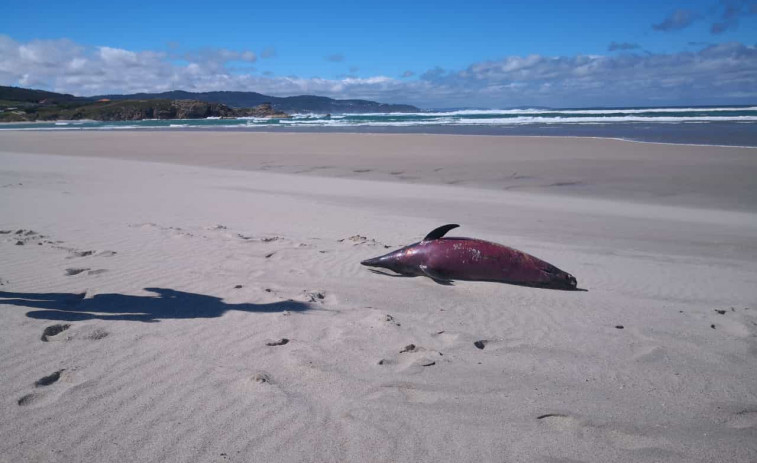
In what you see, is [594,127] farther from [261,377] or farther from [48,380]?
[48,380]

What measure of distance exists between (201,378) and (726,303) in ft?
16.8

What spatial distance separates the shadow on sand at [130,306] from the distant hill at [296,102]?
131 metres

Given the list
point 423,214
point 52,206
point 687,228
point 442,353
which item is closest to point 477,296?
point 442,353

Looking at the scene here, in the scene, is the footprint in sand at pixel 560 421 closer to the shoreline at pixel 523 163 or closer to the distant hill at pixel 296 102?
the shoreline at pixel 523 163

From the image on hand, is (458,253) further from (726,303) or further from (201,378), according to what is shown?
(201,378)

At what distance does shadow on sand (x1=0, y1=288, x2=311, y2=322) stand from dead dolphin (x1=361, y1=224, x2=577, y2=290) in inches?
64.6

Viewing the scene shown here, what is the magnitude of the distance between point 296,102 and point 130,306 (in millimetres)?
162657

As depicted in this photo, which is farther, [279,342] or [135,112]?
[135,112]

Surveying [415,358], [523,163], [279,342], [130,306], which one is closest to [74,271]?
[130,306]

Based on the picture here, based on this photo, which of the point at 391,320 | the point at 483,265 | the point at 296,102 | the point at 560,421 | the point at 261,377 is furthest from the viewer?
the point at 296,102

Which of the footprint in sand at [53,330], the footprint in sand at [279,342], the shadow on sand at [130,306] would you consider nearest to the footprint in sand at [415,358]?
the footprint in sand at [279,342]

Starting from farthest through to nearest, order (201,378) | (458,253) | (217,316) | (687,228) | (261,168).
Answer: (261,168) → (687,228) → (458,253) → (217,316) → (201,378)

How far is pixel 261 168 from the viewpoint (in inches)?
696

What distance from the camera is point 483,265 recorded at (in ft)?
18.6
